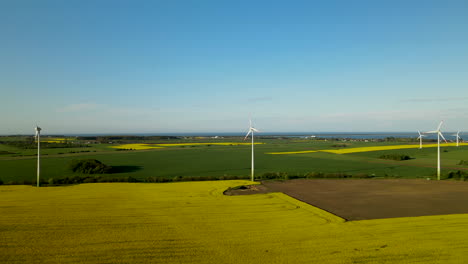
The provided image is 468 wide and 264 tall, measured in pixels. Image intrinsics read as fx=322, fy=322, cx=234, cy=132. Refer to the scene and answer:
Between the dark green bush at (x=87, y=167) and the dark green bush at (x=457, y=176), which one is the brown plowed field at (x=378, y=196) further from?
the dark green bush at (x=87, y=167)

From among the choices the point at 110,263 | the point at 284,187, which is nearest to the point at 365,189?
the point at 284,187

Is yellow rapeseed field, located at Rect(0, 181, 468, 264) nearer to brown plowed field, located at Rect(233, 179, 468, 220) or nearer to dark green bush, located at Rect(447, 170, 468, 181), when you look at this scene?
brown plowed field, located at Rect(233, 179, 468, 220)

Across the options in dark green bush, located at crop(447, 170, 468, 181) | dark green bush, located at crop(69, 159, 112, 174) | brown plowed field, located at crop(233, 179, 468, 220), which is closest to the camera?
brown plowed field, located at crop(233, 179, 468, 220)

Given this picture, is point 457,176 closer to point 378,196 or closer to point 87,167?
point 378,196

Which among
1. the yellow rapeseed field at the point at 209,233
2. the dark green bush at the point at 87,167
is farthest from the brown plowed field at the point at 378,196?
the dark green bush at the point at 87,167

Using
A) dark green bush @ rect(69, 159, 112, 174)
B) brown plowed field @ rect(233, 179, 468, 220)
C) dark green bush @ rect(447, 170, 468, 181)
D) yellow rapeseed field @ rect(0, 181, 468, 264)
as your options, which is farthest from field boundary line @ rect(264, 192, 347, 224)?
dark green bush @ rect(69, 159, 112, 174)
